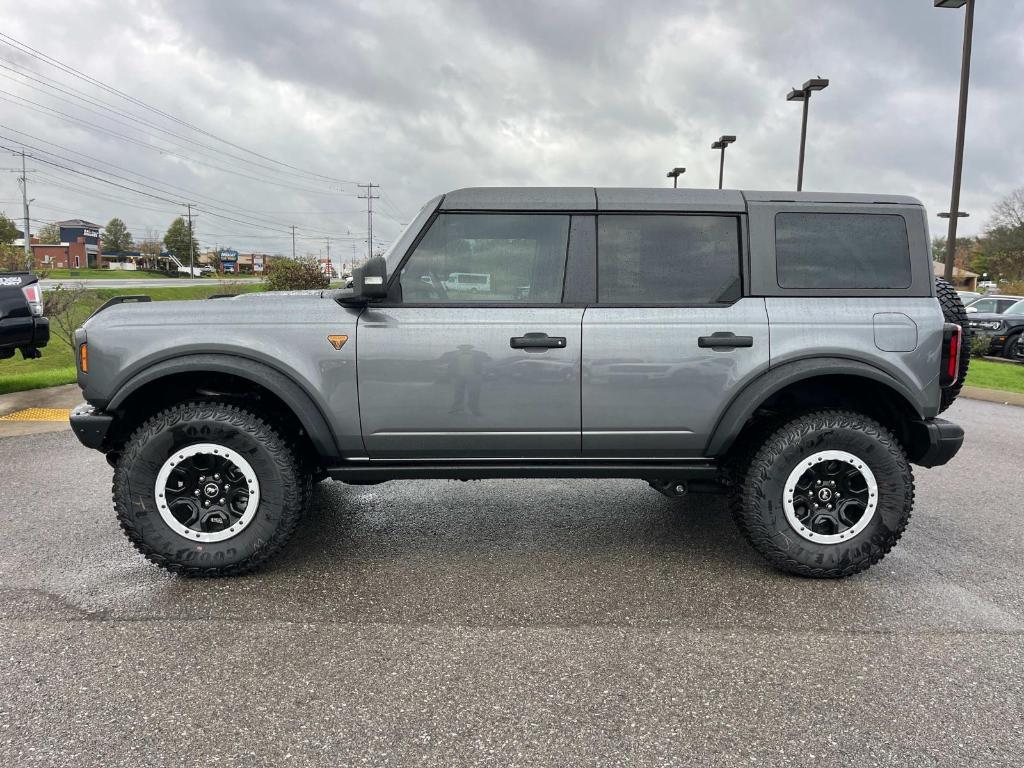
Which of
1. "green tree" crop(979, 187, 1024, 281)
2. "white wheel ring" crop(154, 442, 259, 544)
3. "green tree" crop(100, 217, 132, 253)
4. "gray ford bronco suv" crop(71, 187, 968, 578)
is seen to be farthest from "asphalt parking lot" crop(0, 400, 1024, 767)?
"green tree" crop(100, 217, 132, 253)

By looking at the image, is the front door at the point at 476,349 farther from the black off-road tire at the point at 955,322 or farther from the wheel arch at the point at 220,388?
the black off-road tire at the point at 955,322

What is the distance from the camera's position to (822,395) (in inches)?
148

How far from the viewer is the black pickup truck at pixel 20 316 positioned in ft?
22.5

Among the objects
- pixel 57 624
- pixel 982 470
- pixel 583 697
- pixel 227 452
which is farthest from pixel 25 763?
pixel 982 470

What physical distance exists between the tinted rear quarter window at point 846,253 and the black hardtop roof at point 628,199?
0.38 ft

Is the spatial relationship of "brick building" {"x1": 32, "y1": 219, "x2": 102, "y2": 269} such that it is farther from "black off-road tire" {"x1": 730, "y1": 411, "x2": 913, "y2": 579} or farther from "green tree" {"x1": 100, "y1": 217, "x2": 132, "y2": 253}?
"black off-road tire" {"x1": 730, "y1": 411, "x2": 913, "y2": 579}

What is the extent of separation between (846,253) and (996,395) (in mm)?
8258

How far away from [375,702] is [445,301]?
6.11ft

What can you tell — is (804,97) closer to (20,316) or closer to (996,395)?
(996,395)

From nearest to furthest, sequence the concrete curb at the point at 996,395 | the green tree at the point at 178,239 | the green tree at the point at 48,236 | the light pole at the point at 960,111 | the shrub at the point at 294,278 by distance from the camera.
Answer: the concrete curb at the point at 996,395, the light pole at the point at 960,111, the shrub at the point at 294,278, the green tree at the point at 48,236, the green tree at the point at 178,239

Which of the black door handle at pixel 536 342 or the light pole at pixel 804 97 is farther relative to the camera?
the light pole at pixel 804 97

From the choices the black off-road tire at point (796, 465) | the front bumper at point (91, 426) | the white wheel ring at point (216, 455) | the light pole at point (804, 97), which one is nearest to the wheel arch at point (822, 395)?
the black off-road tire at point (796, 465)

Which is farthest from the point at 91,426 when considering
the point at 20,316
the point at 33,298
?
the point at 33,298

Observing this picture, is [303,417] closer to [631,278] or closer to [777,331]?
[631,278]
